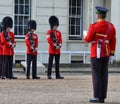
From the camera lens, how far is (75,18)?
101 feet

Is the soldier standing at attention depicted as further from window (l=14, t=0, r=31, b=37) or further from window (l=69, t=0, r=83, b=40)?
window (l=69, t=0, r=83, b=40)

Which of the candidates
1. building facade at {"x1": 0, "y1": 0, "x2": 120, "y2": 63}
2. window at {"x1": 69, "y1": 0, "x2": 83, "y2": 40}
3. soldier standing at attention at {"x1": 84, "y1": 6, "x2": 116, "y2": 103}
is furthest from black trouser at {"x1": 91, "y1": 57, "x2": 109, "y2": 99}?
window at {"x1": 69, "y1": 0, "x2": 83, "y2": 40}

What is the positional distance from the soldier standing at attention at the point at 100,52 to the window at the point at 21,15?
1836cm

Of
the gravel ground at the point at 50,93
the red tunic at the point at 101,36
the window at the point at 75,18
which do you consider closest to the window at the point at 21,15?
the window at the point at 75,18

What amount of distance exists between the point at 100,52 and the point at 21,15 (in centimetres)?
1865

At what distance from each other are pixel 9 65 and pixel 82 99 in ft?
21.9

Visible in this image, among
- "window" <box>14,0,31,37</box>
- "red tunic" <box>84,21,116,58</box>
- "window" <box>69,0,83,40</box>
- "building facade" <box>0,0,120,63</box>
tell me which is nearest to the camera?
"red tunic" <box>84,21,116,58</box>

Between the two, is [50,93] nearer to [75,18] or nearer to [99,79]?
[99,79]

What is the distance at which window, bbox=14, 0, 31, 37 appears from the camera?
30250 mm

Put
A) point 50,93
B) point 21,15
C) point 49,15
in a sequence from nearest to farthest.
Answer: point 50,93 → point 49,15 → point 21,15

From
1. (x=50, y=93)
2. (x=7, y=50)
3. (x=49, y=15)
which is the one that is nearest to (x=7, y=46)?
(x=7, y=50)

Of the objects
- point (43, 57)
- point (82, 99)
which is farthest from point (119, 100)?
point (43, 57)

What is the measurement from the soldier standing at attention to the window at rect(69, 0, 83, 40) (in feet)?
61.2

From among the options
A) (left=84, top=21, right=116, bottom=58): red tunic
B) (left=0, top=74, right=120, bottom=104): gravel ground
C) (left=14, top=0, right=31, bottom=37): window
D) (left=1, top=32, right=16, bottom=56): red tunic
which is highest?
(left=14, top=0, right=31, bottom=37): window
